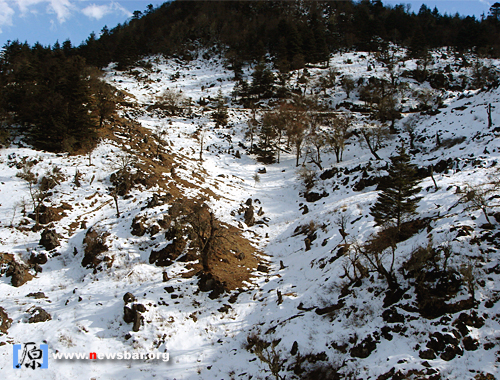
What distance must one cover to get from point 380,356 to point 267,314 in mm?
7730

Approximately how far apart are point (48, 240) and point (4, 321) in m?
7.82

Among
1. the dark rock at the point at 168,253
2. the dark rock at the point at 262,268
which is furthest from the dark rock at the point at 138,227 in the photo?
the dark rock at the point at 262,268

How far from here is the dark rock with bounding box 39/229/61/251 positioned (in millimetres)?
21953

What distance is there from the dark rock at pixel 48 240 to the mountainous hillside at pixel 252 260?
3.7 inches

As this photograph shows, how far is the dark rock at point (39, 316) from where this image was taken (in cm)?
1617

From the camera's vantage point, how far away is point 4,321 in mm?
15531

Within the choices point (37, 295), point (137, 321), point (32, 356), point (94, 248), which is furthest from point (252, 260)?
point (37, 295)

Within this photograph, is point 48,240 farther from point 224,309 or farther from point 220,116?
point 220,116

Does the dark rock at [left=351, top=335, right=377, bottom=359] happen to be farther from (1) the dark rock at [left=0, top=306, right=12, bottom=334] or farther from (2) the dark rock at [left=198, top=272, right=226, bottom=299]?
(1) the dark rock at [left=0, top=306, right=12, bottom=334]

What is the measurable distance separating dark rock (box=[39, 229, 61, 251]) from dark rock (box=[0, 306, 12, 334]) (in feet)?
21.4

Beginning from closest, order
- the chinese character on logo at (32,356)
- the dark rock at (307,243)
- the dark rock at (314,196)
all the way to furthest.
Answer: the chinese character on logo at (32,356) → the dark rock at (307,243) → the dark rock at (314,196)

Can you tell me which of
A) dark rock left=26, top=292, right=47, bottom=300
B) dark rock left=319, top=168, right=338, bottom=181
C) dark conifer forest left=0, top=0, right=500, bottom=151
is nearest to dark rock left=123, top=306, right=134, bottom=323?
dark rock left=26, top=292, right=47, bottom=300

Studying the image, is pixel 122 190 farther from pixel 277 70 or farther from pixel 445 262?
pixel 277 70

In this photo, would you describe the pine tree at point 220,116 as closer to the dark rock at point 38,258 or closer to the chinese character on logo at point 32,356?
the dark rock at point 38,258
